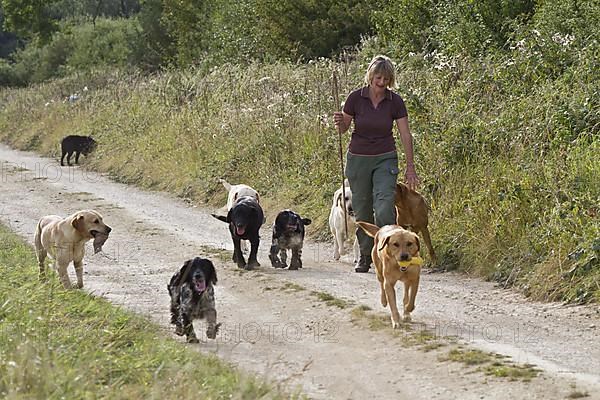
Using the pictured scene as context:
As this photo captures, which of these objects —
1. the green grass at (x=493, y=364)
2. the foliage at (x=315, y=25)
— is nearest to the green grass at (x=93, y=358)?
the green grass at (x=493, y=364)

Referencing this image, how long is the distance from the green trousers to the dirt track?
67 cm

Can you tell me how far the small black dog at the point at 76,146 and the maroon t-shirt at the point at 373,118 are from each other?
14854 millimetres

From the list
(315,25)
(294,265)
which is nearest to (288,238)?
(294,265)

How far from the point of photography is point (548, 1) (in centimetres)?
1548

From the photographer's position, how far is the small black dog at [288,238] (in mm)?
11883

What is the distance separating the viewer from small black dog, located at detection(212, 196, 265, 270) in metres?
11.6

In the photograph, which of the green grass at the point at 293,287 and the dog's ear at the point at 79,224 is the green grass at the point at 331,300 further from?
the dog's ear at the point at 79,224

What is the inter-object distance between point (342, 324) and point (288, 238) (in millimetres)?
3154

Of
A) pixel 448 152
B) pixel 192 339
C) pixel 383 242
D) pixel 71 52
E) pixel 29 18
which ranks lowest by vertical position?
pixel 192 339

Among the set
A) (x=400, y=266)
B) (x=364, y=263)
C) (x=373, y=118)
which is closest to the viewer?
(x=400, y=266)

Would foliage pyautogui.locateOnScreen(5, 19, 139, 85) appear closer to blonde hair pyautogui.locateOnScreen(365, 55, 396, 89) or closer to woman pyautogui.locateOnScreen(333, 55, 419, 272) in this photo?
woman pyautogui.locateOnScreen(333, 55, 419, 272)

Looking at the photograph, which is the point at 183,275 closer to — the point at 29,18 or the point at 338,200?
the point at 338,200

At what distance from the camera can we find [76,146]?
80.4 ft

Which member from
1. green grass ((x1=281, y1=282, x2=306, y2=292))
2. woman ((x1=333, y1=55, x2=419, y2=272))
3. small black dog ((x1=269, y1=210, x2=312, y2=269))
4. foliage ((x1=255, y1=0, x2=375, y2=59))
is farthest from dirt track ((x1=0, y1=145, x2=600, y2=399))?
foliage ((x1=255, y1=0, x2=375, y2=59))
